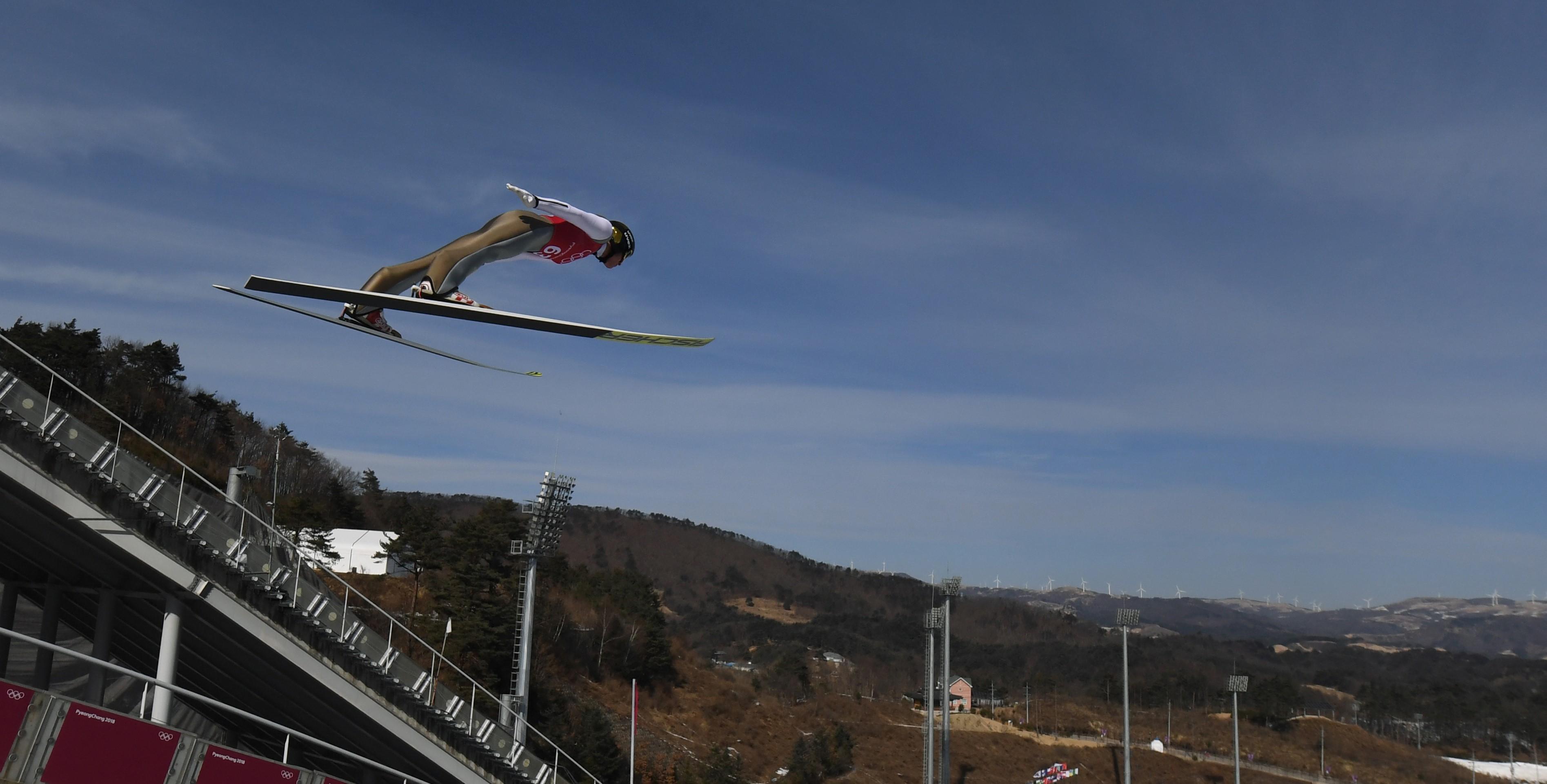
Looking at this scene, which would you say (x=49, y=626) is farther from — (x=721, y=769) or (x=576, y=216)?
(x=721, y=769)

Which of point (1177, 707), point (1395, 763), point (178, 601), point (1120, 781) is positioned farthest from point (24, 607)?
point (1177, 707)

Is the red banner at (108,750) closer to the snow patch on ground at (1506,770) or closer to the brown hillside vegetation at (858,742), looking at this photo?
the brown hillside vegetation at (858,742)

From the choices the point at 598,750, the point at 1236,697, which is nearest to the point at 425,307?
the point at 598,750

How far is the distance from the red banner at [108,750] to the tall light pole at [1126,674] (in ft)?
130

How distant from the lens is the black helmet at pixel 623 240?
9.61 metres

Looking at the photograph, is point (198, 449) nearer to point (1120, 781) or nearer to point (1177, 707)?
point (1120, 781)

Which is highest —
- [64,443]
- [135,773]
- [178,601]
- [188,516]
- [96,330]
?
[96,330]

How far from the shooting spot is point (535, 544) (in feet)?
126

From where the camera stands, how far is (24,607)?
36.0 metres

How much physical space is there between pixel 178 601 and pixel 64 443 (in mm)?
3730

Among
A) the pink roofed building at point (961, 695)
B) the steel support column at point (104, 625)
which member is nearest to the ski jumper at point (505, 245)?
the steel support column at point (104, 625)

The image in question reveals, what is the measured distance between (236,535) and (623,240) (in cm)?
1399

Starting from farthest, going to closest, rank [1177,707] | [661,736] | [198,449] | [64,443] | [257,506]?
[1177,707] → [198,449] → [661,736] → [257,506] → [64,443]

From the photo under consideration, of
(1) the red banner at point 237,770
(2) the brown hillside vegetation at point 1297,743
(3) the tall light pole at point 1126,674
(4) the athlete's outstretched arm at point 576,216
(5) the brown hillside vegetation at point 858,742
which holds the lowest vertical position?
(2) the brown hillside vegetation at point 1297,743
